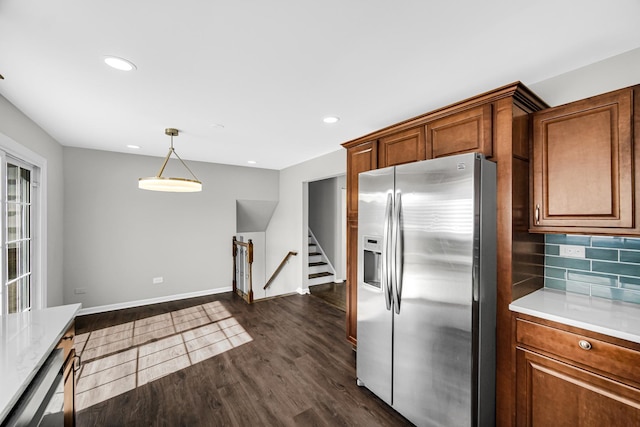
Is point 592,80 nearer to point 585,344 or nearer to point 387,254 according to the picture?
point 585,344

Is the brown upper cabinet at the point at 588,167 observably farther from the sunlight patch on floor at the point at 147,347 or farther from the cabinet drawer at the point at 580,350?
the sunlight patch on floor at the point at 147,347

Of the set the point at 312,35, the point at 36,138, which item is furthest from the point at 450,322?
the point at 36,138

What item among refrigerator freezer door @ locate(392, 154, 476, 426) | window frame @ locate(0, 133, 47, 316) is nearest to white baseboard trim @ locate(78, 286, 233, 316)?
window frame @ locate(0, 133, 47, 316)

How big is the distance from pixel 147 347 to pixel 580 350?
3797 millimetres

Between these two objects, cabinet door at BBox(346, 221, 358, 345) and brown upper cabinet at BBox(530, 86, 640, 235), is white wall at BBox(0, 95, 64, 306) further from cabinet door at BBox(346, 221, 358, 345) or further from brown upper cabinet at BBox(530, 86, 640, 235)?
brown upper cabinet at BBox(530, 86, 640, 235)

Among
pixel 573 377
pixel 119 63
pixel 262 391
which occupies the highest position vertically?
pixel 119 63

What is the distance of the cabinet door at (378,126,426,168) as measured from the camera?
2.29 m

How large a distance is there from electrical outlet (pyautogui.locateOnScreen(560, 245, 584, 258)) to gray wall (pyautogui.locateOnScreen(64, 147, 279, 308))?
4736mm

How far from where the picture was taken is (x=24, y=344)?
1209 millimetres

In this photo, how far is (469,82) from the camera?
2014mm

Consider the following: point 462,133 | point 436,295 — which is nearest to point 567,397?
point 436,295

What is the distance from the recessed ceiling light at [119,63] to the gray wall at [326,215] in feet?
15.9

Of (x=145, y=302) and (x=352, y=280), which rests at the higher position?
(x=352, y=280)

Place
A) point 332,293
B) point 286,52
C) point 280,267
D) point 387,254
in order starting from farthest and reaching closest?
point 280,267 → point 332,293 → point 387,254 → point 286,52
